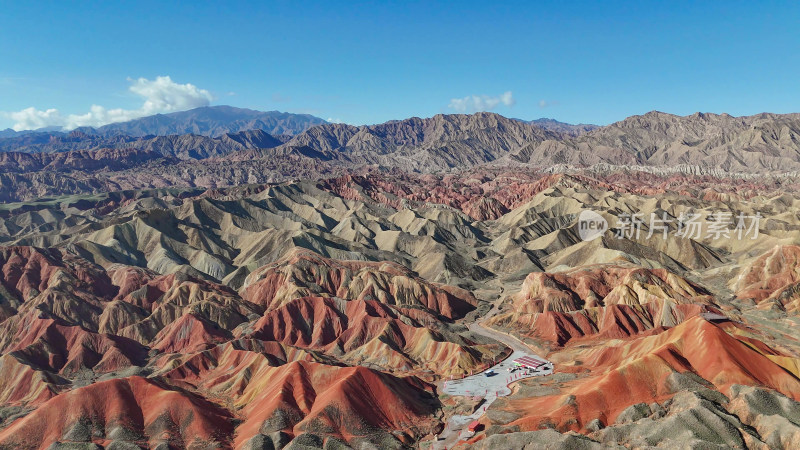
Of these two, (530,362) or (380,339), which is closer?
(530,362)

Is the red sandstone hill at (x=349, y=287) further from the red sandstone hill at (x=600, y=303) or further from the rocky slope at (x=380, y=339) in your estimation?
the red sandstone hill at (x=600, y=303)

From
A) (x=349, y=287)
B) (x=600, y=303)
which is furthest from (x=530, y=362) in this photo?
(x=349, y=287)

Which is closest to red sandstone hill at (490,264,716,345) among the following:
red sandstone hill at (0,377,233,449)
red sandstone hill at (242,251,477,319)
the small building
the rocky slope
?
the rocky slope

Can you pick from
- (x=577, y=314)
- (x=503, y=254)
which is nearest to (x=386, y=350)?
(x=577, y=314)

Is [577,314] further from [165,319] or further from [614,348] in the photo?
[165,319]

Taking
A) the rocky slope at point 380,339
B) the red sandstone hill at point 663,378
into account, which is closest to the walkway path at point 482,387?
the rocky slope at point 380,339

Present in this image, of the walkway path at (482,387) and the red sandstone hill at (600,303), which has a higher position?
the red sandstone hill at (600,303)

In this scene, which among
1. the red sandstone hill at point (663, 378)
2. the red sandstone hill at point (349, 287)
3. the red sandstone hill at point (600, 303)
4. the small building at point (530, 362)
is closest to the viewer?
A: the red sandstone hill at point (663, 378)

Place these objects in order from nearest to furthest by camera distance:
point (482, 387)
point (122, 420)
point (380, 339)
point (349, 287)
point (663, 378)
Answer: point (122, 420) < point (663, 378) < point (482, 387) < point (380, 339) < point (349, 287)

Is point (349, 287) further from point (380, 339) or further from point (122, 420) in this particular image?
point (122, 420)

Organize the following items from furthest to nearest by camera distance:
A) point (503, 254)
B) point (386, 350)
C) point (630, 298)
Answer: point (503, 254), point (630, 298), point (386, 350)

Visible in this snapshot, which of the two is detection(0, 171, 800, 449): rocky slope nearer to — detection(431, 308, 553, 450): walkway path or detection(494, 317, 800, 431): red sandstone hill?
detection(494, 317, 800, 431): red sandstone hill
